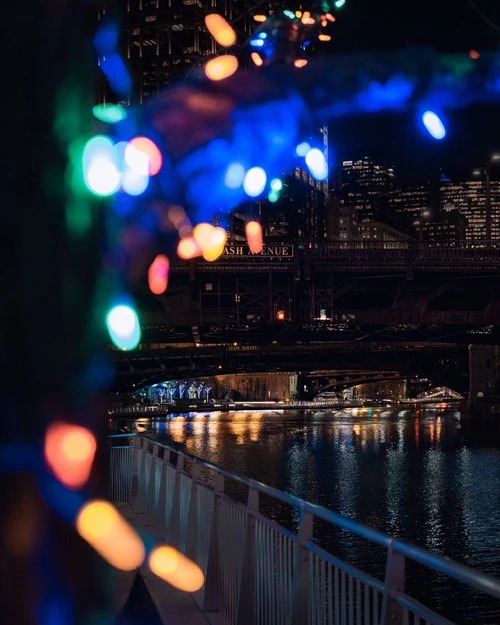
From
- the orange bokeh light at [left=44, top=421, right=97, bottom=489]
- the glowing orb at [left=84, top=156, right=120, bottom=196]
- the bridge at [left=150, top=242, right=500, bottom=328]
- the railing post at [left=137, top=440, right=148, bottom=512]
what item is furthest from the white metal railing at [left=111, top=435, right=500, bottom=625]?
the bridge at [left=150, top=242, right=500, bottom=328]

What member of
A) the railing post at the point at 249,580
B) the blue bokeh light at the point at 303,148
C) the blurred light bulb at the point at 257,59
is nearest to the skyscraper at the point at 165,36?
the blue bokeh light at the point at 303,148

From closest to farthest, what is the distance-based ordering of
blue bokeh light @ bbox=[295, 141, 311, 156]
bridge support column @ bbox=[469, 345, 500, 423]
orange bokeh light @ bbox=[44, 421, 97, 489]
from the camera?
orange bokeh light @ bbox=[44, 421, 97, 489]
blue bokeh light @ bbox=[295, 141, 311, 156]
bridge support column @ bbox=[469, 345, 500, 423]

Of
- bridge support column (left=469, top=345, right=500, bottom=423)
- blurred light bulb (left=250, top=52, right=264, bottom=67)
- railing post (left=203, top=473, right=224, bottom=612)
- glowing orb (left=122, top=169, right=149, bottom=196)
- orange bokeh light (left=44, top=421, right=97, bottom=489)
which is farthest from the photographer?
bridge support column (left=469, top=345, right=500, bottom=423)

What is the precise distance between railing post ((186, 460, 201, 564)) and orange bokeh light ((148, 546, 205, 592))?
0.71 feet

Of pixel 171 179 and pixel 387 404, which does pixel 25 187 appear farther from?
pixel 387 404

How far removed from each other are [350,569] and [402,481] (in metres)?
35.1

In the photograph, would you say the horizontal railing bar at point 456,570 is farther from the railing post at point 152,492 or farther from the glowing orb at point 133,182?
the railing post at point 152,492

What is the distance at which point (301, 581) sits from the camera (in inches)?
259

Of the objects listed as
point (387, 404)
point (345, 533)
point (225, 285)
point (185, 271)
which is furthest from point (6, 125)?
point (387, 404)

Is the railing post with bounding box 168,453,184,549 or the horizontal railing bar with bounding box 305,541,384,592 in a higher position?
the horizontal railing bar with bounding box 305,541,384,592

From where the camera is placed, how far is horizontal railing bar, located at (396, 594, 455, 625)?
13.1 ft

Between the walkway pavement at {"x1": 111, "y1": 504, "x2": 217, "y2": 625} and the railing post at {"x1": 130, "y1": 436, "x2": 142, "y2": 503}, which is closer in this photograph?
the walkway pavement at {"x1": 111, "y1": 504, "x2": 217, "y2": 625}

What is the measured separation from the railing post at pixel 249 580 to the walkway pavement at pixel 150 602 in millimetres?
998

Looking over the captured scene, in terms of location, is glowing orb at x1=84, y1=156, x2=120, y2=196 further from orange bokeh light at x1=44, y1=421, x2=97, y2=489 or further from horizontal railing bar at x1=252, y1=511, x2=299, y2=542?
horizontal railing bar at x1=252, y1=511, x2=299, y2=542
